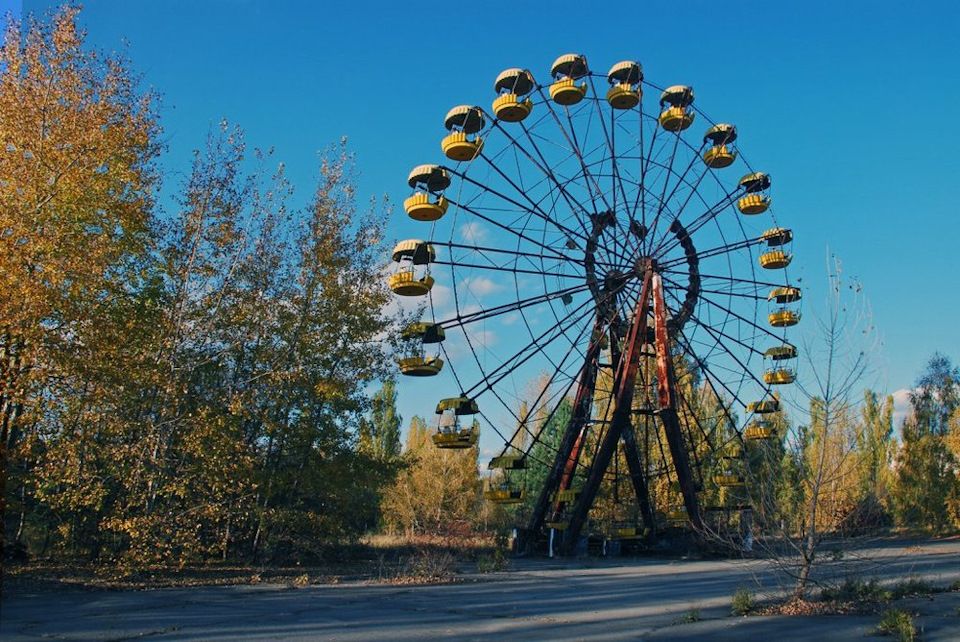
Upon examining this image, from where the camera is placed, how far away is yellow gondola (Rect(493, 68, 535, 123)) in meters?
24.0

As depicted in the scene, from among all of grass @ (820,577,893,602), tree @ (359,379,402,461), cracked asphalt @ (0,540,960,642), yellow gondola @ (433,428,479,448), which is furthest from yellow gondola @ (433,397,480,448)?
tree @ (359,379,402,461)

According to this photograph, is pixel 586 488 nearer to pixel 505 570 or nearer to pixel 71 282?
pixel 505 570

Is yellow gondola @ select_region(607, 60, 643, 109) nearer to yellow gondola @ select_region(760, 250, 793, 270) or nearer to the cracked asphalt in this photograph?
yellow gondola @ select_region(760, 250, 793, 270)

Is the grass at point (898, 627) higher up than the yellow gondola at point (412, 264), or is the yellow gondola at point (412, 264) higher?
the yellow gondola at point (412, 264)

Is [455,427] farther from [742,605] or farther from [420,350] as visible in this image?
[742,605]

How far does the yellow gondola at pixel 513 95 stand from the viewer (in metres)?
24.0

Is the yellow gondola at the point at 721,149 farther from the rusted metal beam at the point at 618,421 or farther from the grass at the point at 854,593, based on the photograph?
the grass at the point at 854,593

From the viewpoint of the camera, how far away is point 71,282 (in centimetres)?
1373

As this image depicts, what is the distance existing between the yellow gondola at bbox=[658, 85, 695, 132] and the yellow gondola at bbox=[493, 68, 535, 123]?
5.83 m

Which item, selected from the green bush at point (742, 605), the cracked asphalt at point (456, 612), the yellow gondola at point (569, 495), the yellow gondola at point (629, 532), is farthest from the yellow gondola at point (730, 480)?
the green bush at point (742, 605)

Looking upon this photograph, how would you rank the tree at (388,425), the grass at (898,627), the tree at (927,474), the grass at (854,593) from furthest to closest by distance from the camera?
the tree at (388,425), the tree at (927,474), the grass at (854,593), the grass at (898,627)

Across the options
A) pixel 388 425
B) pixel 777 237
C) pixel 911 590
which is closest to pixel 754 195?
pixel 777 237

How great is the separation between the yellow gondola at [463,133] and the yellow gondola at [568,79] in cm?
286

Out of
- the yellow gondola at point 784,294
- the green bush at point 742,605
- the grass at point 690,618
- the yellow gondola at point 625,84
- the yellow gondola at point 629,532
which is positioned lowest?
the grass at point 690,618
